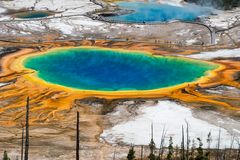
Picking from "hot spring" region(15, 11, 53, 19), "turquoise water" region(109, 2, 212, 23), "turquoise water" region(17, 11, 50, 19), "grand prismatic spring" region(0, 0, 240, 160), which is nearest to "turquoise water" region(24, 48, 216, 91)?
"grand prismatic spring" region(0, 0, 240, 160)

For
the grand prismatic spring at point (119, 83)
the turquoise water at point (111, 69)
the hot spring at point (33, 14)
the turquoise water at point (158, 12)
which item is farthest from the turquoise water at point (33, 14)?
the turquoise water at point (111, 69)

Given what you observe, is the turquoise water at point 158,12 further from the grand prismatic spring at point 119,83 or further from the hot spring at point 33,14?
the hot spring at point 33,14

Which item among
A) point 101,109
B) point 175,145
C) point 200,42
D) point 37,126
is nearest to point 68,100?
point 101,109

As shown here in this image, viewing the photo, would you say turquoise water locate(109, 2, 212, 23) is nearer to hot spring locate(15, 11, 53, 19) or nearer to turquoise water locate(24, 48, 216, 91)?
hot spring locate(15, 11, 53, 19)

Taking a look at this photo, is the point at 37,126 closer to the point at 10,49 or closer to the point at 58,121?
the point at 58,121

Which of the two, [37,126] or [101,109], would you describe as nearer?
[37,126]

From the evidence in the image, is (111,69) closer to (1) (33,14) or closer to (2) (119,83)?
(2) (119,83)
